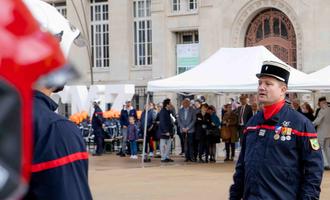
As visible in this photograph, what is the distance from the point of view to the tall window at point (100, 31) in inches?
1430

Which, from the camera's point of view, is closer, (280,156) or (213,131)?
(280,156)

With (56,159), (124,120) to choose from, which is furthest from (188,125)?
(56,159)

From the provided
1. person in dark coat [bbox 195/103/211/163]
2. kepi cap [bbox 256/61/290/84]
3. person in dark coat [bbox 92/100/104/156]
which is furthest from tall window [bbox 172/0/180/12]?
kepi cap [bbox 256/61/290/84]

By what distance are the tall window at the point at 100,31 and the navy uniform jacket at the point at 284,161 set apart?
31241 millimetres

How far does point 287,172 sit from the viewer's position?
17.1ft

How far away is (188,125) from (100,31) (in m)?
16.0

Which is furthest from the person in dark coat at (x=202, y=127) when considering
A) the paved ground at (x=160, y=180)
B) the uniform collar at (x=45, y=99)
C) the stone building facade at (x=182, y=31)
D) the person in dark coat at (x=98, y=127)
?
the uniform collar at (x=45, y=99)

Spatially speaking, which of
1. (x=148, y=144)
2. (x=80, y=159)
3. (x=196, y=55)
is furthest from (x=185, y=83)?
(x=80, y=159)

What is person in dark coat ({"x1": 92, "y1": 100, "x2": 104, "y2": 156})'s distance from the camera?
79.2ft

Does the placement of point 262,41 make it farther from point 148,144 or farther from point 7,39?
point 7,39

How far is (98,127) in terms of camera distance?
79.9 feet

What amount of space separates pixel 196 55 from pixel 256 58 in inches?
512

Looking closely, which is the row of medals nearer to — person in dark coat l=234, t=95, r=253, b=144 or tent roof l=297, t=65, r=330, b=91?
tent roof l=297, t=65, r=330, b=91

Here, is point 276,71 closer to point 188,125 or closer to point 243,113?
point 243,113
